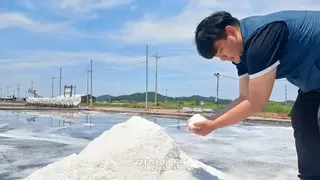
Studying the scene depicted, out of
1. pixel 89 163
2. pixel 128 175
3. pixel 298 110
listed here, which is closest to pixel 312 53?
pixel 298 110

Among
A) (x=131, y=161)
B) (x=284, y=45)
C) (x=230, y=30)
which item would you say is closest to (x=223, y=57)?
(x=230, y=30)

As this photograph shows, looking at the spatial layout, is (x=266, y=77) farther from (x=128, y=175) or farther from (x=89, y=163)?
(x=89, y=163)

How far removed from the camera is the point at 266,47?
145cm

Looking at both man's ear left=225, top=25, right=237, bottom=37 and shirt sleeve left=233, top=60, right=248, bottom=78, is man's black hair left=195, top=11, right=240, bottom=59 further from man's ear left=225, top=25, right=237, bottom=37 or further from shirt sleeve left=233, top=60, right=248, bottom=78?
shirt sleeve left=233, top=60, right=248, bottom=78

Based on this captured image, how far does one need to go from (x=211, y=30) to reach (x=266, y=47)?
0.22 metres

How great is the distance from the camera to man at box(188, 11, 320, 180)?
1477 mm

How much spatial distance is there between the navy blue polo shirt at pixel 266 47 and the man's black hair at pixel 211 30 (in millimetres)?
114

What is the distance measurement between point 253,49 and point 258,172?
309 centimetres

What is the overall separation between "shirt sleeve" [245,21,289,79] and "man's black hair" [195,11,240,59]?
4.8 inches

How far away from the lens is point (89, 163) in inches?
110

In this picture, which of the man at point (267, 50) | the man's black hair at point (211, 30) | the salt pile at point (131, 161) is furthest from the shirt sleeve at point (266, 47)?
the salt pile at point (131, 161)

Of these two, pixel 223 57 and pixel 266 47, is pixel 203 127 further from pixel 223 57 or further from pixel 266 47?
pixel 266 47

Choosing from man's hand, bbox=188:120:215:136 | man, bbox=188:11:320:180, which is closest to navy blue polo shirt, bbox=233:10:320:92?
man, bbox=188:11:320:180

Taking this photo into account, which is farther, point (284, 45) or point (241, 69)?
point (241, 69)
